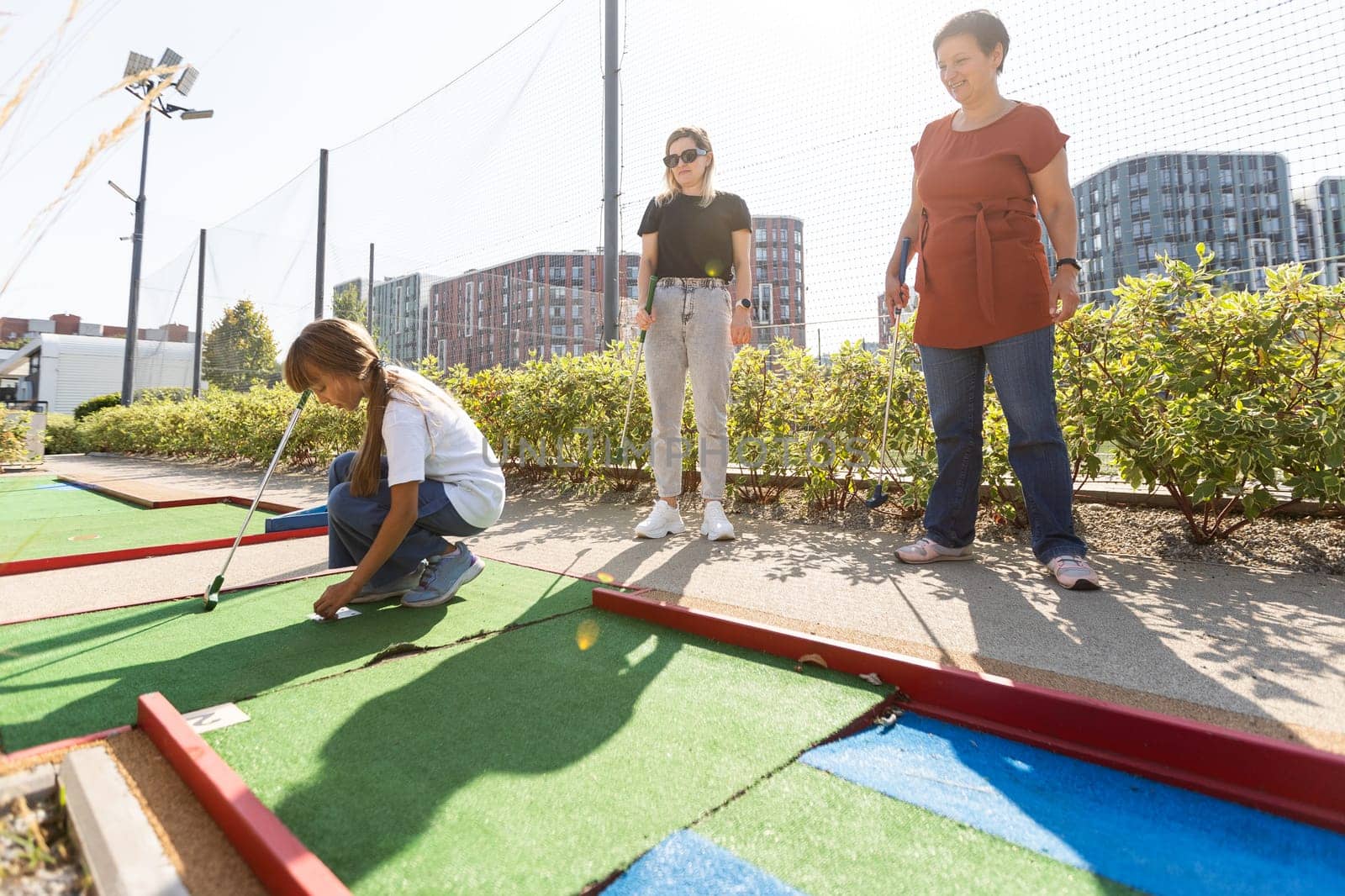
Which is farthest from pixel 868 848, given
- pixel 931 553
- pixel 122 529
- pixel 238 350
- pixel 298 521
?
pixel 238 350

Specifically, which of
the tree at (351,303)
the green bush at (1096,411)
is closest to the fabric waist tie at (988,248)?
the green bush at (1096,411)

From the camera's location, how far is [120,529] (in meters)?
4.33

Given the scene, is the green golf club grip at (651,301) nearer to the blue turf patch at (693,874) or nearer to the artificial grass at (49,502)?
the blue turf patch at (693,874)

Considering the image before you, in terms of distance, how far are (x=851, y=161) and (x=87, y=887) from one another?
221 inches

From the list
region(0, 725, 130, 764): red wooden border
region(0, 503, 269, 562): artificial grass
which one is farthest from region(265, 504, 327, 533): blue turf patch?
region(0, 725, 130, 764): red wooden border

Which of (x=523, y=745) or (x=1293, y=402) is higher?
(x=1293, y=402)

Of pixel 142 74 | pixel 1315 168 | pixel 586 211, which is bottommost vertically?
pixel 142 74

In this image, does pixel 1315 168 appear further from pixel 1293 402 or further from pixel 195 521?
pixel 195 521

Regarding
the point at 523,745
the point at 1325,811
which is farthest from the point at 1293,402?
the point at 523,745

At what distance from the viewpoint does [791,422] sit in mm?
4184

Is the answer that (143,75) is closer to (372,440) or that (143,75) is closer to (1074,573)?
(372,440)

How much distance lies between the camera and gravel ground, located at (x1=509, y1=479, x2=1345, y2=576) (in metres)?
2.64

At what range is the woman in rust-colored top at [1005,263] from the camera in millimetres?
2436

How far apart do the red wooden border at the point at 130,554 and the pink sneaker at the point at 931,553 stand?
115 inches
